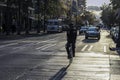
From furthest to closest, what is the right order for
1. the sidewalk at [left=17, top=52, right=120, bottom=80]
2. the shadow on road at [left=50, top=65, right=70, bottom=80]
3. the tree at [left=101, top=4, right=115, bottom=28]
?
the tree at [left=101, top=4, right=115, bottom=28] → the sidewalk at [left=17, top=52, right=120, bottom=80] → the shadow on road at [left=50, top=65, right=70, bottom=80]

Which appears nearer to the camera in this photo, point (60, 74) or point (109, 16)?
point (60, 74)

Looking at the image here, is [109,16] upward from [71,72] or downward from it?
upward

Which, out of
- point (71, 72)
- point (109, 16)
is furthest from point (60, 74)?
point (109, 16)

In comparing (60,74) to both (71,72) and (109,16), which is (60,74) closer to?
(71,72)

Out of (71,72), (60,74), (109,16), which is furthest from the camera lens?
(109,16)

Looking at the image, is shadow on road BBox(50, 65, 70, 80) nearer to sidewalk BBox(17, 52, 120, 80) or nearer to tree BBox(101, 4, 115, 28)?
sidewalk BBox(17, 52, 120, 80)

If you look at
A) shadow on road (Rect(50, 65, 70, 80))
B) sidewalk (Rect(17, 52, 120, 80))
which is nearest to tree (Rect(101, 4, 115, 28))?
sidewalk (Rect(17, 52, 120, 80))

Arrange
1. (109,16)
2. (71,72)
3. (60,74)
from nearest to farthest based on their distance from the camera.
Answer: (60,74)
(71,72)
(109,16)

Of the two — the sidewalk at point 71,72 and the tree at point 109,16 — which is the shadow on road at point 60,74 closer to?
the sidewalk at point 71,72

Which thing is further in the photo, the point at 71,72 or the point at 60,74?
the point at 71,72

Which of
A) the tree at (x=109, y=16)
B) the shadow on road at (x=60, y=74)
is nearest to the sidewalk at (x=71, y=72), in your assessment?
the shadow on road at (x=60, y=74)

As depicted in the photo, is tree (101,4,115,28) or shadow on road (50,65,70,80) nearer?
shadow on road (50,65,70,80)

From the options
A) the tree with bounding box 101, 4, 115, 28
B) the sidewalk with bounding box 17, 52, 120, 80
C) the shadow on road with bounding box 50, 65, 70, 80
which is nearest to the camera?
the shadow on road with bounding box 50, 65, 70, 80

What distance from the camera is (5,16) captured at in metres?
81.6
